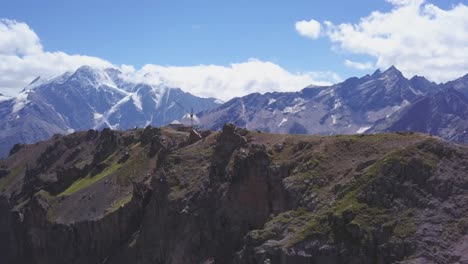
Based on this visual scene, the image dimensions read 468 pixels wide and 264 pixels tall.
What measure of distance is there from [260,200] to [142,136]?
3780 inches

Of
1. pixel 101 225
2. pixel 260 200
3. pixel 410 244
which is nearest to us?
pixel 410 244

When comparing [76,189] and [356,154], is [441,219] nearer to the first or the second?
[356,154]

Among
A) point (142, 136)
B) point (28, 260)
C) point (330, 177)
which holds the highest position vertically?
point (142, 136)

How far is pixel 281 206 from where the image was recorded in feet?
330

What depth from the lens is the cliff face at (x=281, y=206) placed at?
81.2 metres

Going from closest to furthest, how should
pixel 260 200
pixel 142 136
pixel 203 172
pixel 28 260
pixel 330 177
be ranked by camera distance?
pixel 330 177 → pixel 260 200 → pixel 203 172 → pixel 28 260 → pixel 142 136

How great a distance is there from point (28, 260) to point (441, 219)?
136 m

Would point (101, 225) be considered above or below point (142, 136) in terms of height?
below

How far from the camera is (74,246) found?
515 feet

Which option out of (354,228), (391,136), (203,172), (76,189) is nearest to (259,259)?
(354,228)

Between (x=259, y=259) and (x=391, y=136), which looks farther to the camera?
(x=391, y=136)

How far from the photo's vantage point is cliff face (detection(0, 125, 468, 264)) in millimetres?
81188

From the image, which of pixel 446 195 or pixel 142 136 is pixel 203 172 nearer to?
pixel 446 195

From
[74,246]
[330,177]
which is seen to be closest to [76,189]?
[74,246]
